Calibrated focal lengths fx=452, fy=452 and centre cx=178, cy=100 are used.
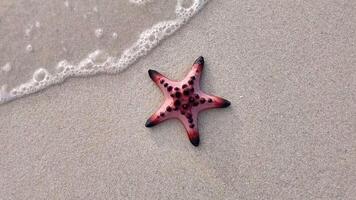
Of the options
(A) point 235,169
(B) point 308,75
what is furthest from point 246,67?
(A) point 235,169

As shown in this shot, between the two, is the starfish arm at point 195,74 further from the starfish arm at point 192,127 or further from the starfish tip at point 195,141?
the starfish tip at point 195,141

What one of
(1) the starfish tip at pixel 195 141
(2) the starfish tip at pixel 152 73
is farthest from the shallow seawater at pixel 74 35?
(1) the starfish tip at pixel 195 141

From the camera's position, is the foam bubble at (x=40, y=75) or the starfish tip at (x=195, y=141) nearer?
the starfish tip at (x=195, y=141)

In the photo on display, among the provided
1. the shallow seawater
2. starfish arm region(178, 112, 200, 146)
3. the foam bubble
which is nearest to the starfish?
starfish arm region(178, 112, 200, 146)

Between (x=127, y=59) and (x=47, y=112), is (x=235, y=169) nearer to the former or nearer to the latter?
(x=127, y=59)

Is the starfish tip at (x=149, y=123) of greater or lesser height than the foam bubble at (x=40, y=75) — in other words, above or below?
above

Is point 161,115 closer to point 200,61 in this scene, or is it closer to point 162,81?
point 162,81
